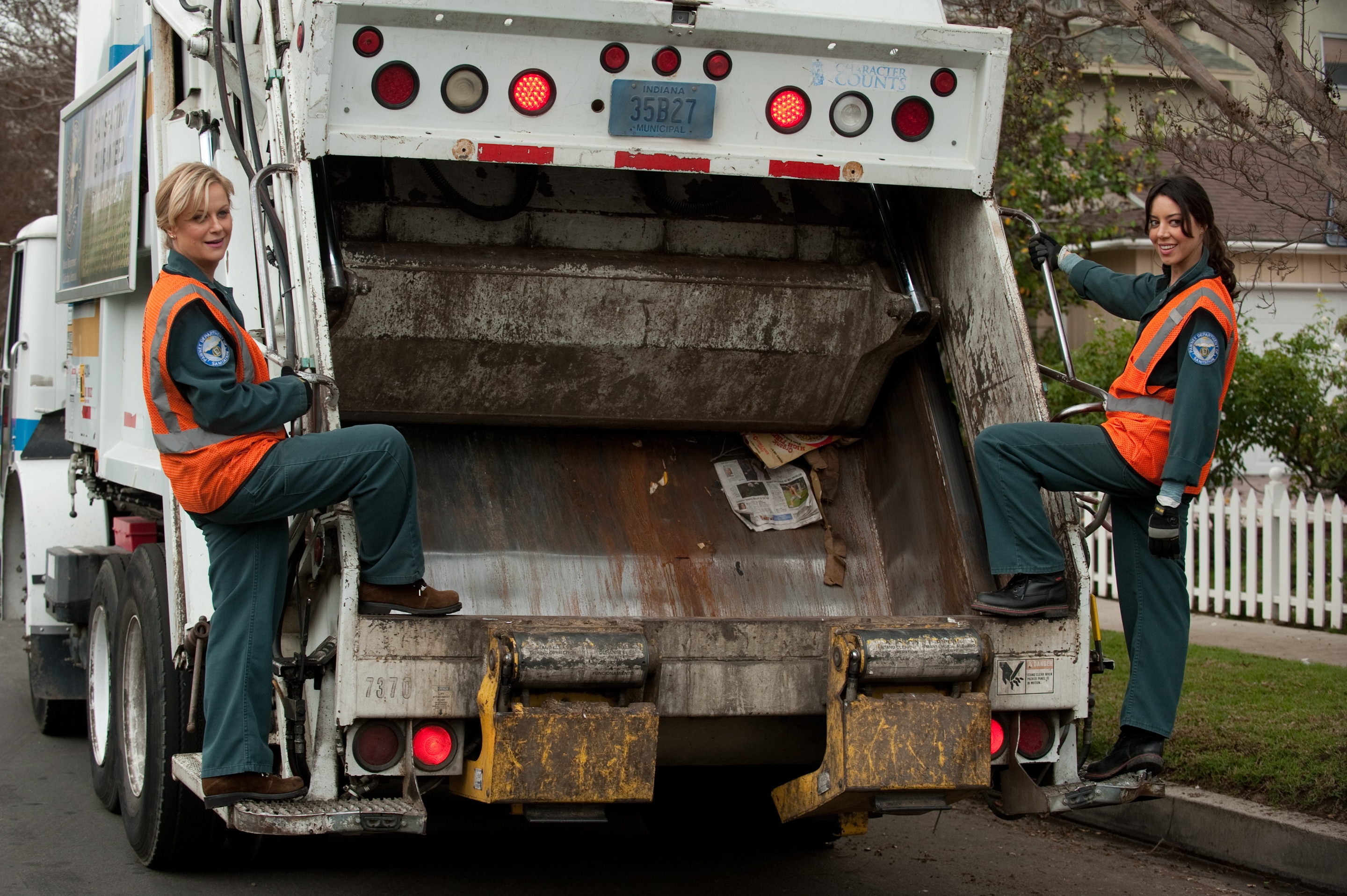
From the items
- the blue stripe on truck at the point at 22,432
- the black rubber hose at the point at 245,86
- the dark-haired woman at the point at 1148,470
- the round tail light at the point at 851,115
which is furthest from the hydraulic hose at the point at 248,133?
the blue stripe on truck at the point at 22,432

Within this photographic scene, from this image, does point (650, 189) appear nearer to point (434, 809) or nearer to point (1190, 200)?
point (1190, 200)

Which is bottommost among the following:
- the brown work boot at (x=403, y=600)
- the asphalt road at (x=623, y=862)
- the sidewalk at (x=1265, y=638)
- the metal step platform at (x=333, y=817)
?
the asphalt road at (x=623, y=862)

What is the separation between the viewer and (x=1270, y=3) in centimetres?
517

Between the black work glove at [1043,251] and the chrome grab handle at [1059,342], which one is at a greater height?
the black work glove at [1043,251]

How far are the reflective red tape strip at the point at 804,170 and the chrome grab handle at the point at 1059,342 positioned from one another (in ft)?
1.59

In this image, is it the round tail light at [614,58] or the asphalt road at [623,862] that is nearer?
the round tail light at [614,58]

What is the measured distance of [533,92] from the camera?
3887mm

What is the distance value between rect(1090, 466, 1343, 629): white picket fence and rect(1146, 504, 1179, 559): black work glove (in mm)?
5181

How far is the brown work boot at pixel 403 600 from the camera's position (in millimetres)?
3400

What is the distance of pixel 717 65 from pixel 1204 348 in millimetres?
1427

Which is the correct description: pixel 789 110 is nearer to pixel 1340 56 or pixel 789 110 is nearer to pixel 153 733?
pixel 153 733

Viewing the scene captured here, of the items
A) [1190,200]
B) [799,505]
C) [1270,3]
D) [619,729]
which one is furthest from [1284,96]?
[619,729]

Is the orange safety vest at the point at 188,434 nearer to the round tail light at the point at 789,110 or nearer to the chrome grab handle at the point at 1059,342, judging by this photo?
the round tail light at the point at 789,110

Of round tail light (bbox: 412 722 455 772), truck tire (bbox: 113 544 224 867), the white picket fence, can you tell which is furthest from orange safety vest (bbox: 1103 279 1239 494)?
A: the white picket fence
